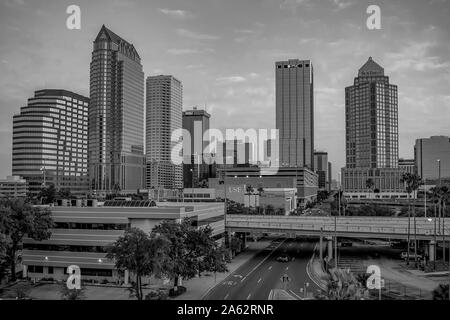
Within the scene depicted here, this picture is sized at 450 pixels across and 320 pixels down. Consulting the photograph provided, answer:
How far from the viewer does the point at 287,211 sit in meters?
120

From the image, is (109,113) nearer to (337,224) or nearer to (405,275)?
(337,224)

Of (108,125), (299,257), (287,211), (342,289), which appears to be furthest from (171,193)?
(342,289)

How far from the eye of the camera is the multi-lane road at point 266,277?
34037 mm

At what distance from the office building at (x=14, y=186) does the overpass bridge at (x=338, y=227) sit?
112m

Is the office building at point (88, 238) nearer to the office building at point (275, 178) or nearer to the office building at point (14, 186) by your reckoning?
the office building at point (14, 186)

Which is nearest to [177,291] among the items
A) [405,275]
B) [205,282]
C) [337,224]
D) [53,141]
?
[205,282]

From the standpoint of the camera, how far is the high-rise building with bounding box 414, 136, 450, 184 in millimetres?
106312

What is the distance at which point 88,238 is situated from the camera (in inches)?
1583

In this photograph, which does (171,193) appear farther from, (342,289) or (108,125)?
(342,289)

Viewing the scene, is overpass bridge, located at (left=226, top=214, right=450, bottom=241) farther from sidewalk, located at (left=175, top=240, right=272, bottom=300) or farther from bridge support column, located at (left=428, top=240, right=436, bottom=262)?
sidewalk, located at (left=175, top=240, right=272, bottom=300)

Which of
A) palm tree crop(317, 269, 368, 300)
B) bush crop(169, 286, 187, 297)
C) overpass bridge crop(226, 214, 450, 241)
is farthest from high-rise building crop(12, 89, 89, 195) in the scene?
palm tree crop(317, 269, 368, 300)

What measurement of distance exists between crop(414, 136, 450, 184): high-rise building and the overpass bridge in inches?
1847

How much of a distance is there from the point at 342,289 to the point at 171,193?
156983 millimetres
